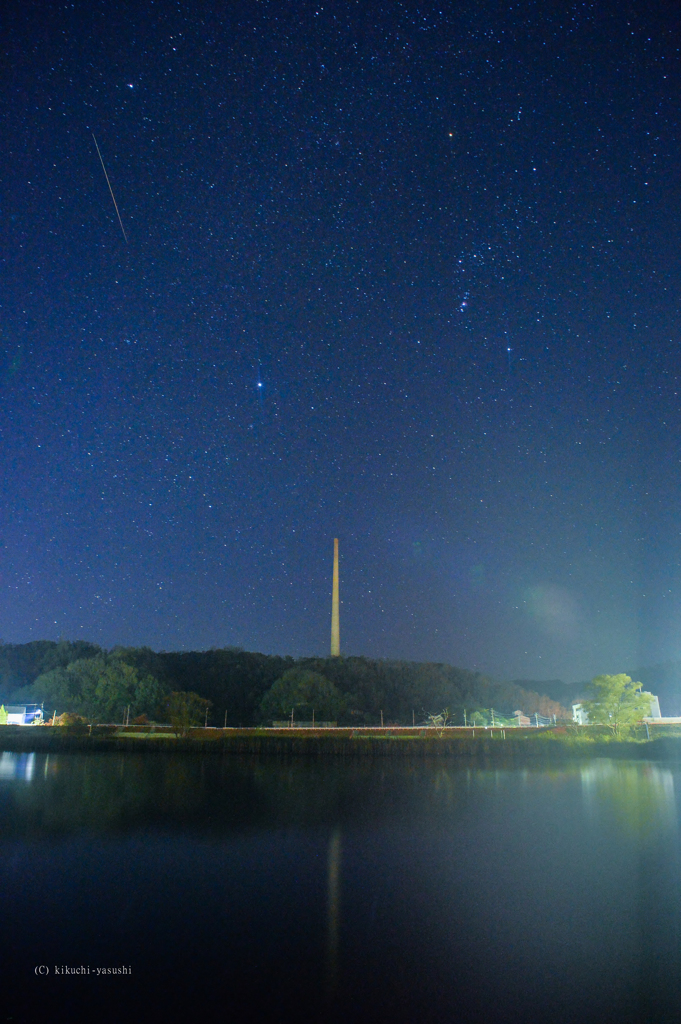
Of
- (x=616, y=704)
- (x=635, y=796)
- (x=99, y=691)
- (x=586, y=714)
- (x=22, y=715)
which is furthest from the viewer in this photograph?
(x=99, y=691)

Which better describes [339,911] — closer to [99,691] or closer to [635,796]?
[635,796]

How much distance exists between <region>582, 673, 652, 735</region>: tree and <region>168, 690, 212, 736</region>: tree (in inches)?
1371

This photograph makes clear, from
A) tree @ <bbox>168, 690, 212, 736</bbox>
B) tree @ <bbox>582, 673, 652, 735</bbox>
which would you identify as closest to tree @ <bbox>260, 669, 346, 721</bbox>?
tree @ <bbox>168, 690, 212, 736</bbox>

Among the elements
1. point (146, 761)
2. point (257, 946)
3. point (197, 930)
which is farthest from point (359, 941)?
point (146, 761)

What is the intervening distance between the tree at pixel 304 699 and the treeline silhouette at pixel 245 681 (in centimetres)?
123

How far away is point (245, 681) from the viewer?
72688 mm

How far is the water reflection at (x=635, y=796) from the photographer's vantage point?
16.4 meters

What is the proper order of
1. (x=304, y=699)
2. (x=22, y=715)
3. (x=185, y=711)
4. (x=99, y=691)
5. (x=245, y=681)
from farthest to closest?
(x=245, y=681) < (x=304, y=699) < (x=99, y=691) < (x=22, y=715) < (x=185, y=711)

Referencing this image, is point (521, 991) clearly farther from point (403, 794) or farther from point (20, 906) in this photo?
point (403, 794)

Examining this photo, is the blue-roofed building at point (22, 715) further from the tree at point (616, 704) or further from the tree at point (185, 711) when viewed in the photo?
the tree at point (616, 704)

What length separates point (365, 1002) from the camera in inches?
243

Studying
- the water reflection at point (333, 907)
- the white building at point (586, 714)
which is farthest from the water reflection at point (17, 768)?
the white building at point (586, 714)

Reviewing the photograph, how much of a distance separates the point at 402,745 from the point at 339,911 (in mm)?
36798

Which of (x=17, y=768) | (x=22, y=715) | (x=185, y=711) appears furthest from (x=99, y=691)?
(x=17, y=768)
